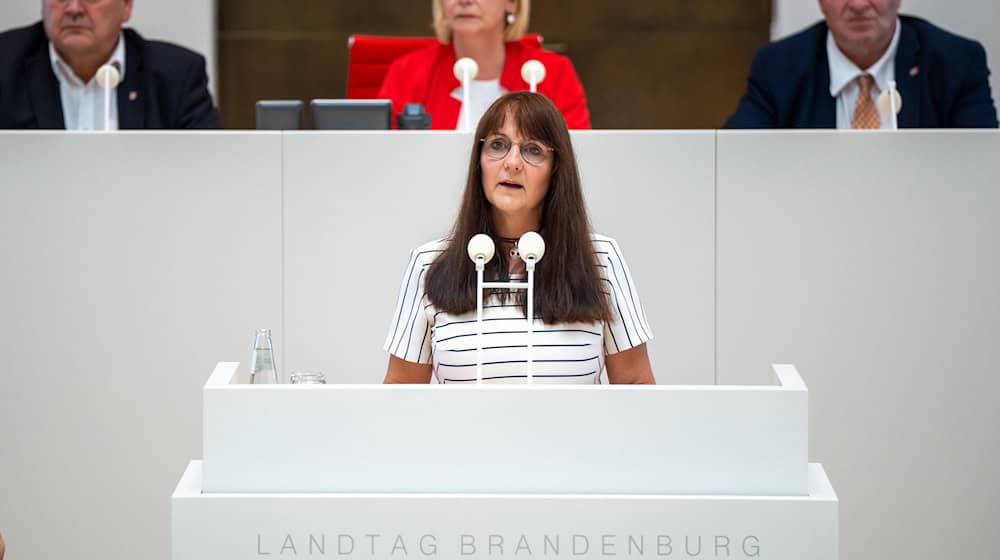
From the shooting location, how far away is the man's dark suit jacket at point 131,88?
3809 millimetres

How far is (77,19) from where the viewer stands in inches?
152

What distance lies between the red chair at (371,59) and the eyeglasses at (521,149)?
187 centimetres

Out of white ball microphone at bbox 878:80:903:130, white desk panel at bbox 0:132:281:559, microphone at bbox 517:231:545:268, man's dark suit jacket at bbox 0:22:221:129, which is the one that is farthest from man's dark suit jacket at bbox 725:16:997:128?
microphone at bbox 517:231:545:268

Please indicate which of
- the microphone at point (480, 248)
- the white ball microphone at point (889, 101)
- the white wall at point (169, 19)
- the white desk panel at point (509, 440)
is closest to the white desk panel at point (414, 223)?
the white ball microphone at point (889, 101)

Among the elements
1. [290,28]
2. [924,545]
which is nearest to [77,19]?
[290,28]

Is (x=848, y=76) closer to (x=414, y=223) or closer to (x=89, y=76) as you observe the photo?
(x=414, y=223)

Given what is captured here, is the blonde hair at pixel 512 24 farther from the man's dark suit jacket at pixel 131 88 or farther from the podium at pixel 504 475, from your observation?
the podium at pixel 504 475

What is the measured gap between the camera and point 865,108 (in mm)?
3740

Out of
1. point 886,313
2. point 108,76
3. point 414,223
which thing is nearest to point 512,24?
point 414,223

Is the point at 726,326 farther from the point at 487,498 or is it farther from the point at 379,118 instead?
the point at 487,498

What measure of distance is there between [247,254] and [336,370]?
0.34 m

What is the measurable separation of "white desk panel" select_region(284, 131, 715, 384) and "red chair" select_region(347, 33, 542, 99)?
103cm

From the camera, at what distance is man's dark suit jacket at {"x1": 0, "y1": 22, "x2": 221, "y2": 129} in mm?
3809

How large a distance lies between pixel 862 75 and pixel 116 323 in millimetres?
1998
